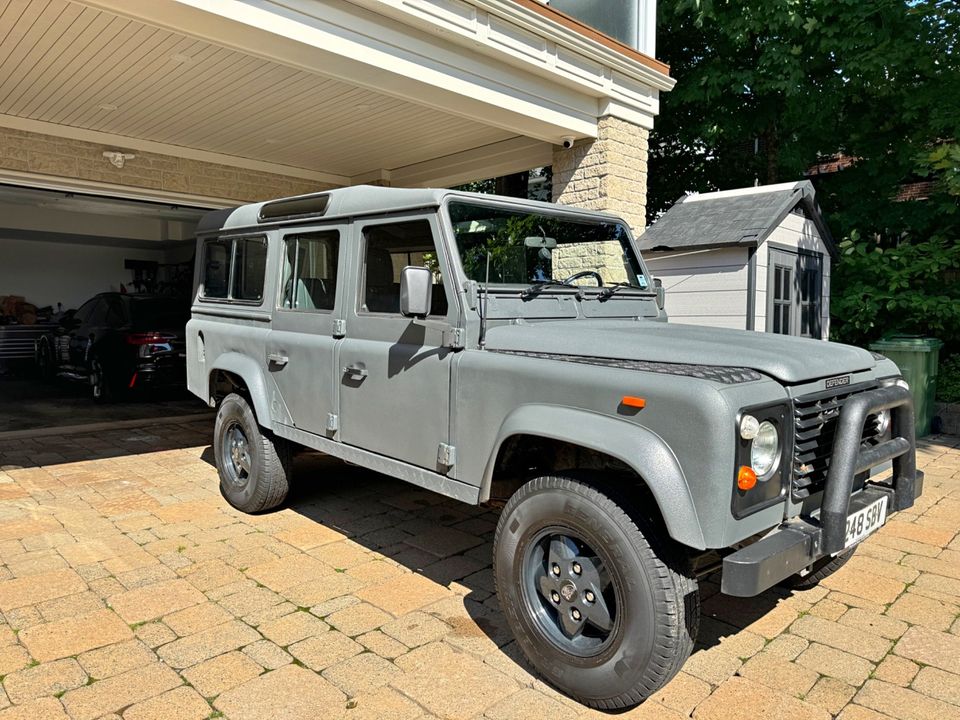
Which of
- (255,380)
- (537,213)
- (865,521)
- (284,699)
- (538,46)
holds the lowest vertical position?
(284,699)

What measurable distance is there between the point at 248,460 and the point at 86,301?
12.0m

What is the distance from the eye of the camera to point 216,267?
5285 mm

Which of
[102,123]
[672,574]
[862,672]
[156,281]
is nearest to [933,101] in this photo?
[862,672]

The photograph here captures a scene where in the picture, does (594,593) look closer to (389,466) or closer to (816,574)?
(389,466)

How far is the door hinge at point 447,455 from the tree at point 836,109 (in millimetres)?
6639

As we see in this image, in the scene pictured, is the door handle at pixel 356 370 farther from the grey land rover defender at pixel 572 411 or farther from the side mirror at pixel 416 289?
the side mirror at pixel 416 289

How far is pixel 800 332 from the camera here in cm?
820

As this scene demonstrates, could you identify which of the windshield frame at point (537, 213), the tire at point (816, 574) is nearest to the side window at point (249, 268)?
the windshield frame at point (537, 213)

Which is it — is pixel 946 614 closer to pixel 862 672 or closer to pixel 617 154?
pixel 862 672

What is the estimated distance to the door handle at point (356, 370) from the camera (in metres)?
3.61

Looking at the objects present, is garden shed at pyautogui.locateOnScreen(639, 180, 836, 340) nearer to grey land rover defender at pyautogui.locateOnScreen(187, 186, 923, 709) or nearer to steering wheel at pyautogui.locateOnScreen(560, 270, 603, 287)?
grey land rover defender at pyautogui.locateOnScreen(187, 186, 923, 709)

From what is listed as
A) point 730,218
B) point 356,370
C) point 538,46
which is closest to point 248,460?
point 356,370

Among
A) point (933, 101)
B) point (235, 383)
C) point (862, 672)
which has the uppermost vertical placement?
point (933, 101)

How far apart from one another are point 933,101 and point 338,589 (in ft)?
31.7
